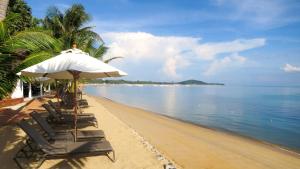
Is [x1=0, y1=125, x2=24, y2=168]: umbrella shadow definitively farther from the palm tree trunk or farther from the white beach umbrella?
the palm tree trunk

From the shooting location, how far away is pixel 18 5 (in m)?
23.6

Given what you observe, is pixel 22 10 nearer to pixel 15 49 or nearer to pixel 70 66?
pixel 15 49

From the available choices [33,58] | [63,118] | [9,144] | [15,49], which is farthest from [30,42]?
[63,118]

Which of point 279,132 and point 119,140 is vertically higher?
point 119,140

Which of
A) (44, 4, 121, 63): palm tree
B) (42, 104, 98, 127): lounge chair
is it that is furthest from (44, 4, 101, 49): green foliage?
(42, 104, 98, 127): lounge chair

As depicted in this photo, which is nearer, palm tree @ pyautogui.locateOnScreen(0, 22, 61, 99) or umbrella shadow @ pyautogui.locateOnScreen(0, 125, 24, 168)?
palm tree @ pyautogui.locateOnScreen(0, 22, 61, 99)

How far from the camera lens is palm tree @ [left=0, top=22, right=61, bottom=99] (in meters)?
5.81

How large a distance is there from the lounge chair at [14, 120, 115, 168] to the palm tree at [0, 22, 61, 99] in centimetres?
93

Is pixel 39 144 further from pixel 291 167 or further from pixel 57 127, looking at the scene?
pixel 291 167

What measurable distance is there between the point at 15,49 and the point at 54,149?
7.00 feet

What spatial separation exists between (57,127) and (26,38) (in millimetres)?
5078

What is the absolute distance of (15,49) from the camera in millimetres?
5840

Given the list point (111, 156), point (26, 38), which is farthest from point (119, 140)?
point (26, 38)

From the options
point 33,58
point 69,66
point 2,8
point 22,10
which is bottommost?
point 69,66
